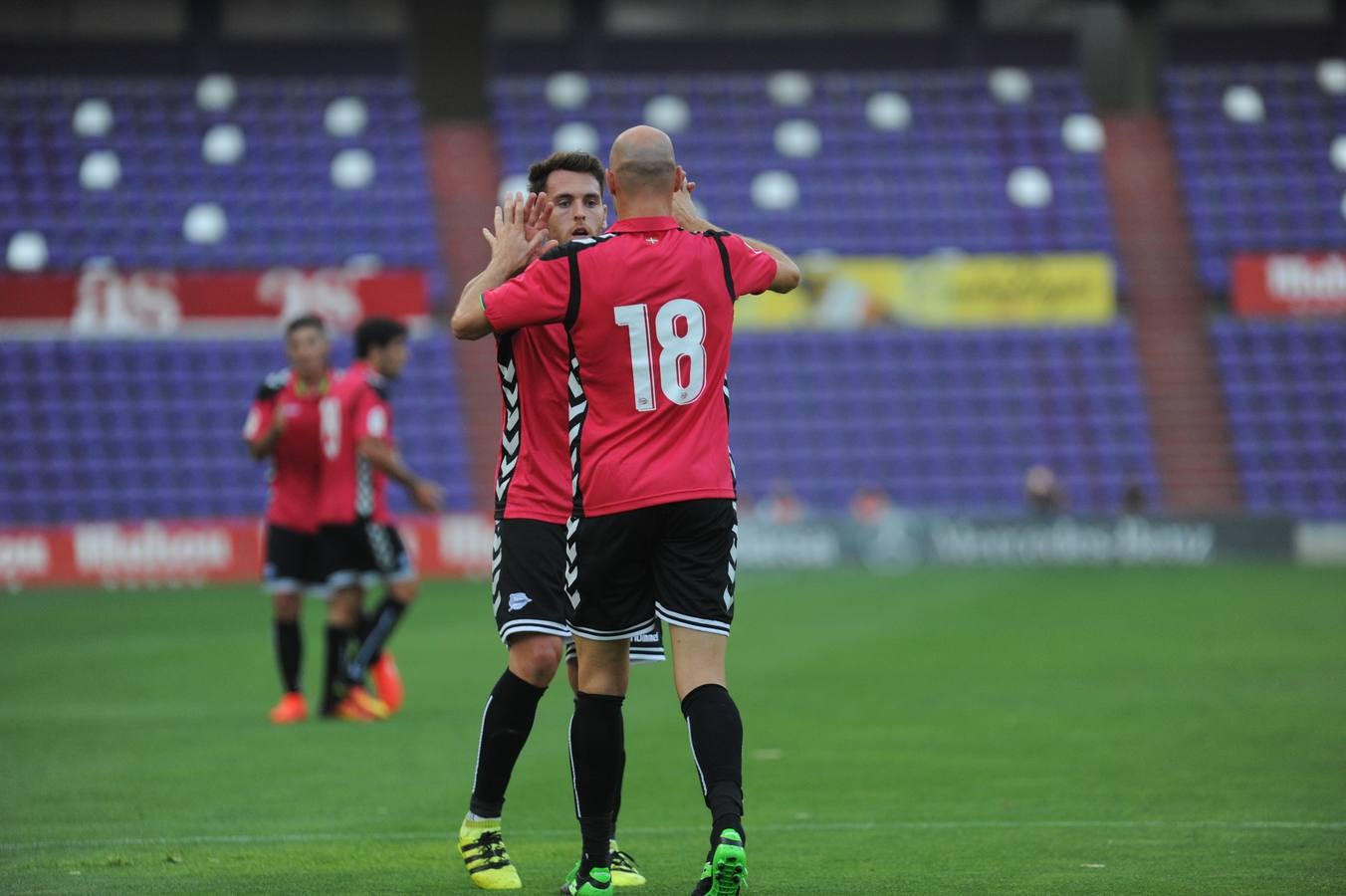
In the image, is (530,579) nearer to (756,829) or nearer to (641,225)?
(641,225)

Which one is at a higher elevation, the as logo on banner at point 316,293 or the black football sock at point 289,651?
the as logo on banner at point 316,293

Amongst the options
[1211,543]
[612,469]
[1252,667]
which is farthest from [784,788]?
[1211,543]

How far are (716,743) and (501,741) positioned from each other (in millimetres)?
1095

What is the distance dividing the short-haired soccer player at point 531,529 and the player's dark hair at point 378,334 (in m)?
4.96

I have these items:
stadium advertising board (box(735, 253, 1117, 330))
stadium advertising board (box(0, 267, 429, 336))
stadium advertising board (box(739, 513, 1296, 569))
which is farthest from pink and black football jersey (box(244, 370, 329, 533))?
stadium advertising board (box(735, 253, 1117, 330))

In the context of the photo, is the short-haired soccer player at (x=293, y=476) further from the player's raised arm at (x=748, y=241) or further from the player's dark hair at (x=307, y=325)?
the player's raised arm at (x=748, y=241)

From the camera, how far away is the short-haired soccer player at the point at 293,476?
36.9ft

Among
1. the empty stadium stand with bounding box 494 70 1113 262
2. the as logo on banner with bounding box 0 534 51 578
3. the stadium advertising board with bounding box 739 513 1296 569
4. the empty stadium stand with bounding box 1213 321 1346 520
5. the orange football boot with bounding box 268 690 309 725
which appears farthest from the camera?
the empty stadium stand with bounding box 494 70 1113 262

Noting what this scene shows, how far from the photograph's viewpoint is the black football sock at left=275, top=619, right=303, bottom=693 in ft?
37.0

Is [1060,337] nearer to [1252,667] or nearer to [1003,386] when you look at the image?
[1003,386]

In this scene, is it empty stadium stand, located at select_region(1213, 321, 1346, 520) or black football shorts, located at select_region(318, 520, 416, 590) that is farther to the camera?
empty stadium stand, located at select_region(1213, 321, 1346, 520)

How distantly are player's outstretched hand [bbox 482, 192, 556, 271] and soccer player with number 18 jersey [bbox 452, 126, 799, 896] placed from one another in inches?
9.0

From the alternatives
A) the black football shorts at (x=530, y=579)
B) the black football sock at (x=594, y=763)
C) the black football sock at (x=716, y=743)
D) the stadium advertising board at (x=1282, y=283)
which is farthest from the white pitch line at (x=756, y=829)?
the stadium advertising board at (x=1282, y=283)

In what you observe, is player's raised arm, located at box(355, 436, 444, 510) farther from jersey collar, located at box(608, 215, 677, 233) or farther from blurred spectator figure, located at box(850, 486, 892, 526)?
blurred spectator figure, located at box(850, 486, 892, 526)
